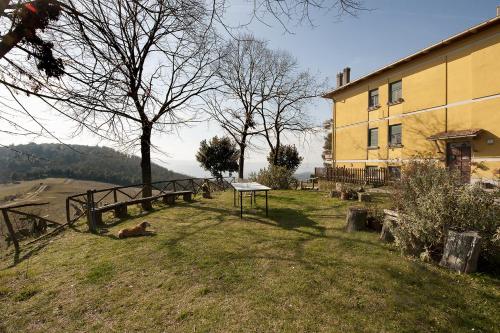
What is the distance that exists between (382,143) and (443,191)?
17.2 meters

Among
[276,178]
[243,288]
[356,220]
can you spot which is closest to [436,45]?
[276,178]

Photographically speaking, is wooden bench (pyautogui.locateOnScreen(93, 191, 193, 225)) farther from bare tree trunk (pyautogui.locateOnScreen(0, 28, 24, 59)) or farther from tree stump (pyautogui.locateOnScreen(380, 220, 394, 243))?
tree stump (pyautogui.locateOnScreen(380, 220, 394, 243))

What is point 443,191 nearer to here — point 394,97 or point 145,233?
point 145,233

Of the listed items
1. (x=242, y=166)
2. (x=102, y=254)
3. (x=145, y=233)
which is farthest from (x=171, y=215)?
(x=242, y=166)

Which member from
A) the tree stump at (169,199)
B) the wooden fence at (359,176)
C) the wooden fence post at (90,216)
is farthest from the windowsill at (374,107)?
the wooden fence post at (90,216)

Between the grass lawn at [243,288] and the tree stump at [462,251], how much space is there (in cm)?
16

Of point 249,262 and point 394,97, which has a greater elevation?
point 394,97

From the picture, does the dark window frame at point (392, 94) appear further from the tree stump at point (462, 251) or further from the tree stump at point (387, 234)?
the tree stump at point (462, 251)

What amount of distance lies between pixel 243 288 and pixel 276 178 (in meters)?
14.8

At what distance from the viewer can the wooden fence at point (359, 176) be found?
1797cm

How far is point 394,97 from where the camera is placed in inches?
809

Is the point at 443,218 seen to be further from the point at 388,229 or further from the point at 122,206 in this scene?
the point at 122,206

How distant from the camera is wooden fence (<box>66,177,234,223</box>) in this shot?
9877mm

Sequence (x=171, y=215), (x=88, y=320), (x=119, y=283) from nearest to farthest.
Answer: (x=88, y=320), (x=119, y=283), (x=171, y=215)
